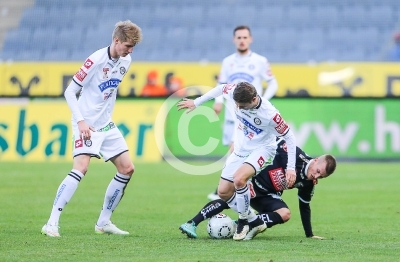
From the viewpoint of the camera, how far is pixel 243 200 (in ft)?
25.9

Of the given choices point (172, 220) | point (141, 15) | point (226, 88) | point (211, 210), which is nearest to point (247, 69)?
point (172, 220)

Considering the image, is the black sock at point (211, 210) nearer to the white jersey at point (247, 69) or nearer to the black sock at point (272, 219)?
the black sock at point (272, 219)

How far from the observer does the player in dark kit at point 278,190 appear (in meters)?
7.90

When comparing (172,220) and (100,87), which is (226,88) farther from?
(172,220)

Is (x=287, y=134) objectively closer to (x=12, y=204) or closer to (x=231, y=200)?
(x=231, y=200)

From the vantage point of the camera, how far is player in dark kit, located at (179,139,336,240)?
7898mm

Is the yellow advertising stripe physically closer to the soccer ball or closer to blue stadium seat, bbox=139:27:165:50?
blue stadium seat, bbox=139:27:165:50

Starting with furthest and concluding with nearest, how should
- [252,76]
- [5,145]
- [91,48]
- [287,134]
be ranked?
[91,48], [5,145], [252,76], [287,134]

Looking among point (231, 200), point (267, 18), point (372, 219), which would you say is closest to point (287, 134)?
point (231, 200)

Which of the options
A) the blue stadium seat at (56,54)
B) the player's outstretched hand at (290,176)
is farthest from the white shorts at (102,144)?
the blue stadium seat at (56,54)

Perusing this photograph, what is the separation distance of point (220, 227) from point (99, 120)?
1.58m

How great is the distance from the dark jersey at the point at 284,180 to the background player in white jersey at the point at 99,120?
134cm

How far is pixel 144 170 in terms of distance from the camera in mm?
16203

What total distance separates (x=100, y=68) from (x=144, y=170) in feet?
26.8
